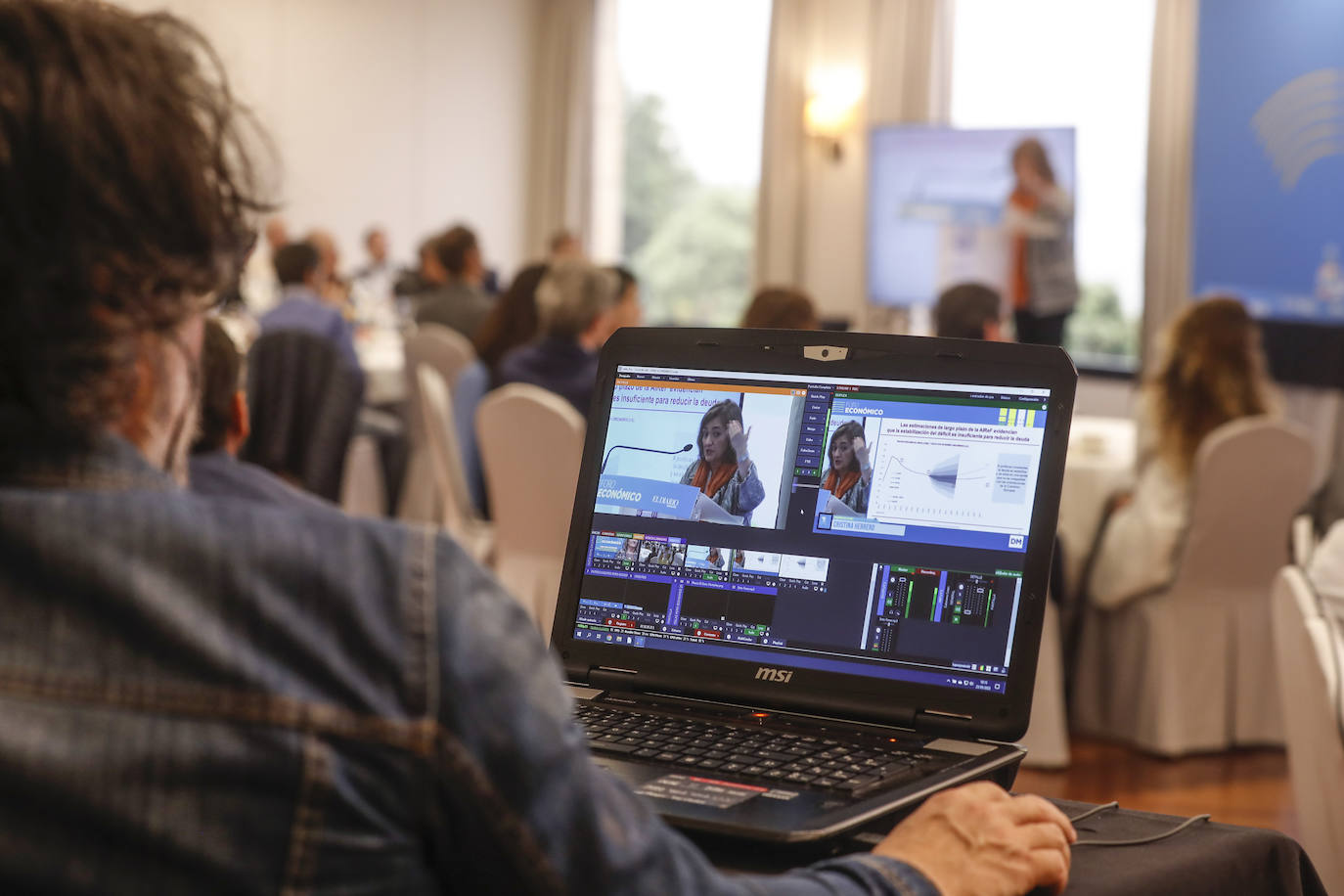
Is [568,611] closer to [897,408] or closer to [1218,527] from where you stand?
[897,408]

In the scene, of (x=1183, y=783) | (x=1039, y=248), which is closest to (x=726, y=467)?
(x=1183, y=783)

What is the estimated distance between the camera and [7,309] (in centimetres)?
62

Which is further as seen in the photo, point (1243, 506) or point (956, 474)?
point (1243, 506)

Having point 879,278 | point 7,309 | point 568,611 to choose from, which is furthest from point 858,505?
point 879,278

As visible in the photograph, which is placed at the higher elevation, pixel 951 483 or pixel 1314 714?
pixel 951 483

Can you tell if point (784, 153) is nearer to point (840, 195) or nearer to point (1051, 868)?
point (840, 195)

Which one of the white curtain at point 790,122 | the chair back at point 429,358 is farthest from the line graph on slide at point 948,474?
the white curtain at point 790,122

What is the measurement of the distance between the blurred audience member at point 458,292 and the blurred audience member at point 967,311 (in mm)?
2829

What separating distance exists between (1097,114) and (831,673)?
6.50m

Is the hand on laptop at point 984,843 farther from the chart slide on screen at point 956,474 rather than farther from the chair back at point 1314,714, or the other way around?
the chair back at point 1314,714

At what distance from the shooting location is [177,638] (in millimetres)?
614

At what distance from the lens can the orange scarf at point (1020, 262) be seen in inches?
252

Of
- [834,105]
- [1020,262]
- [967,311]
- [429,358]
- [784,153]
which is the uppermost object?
[834,105]

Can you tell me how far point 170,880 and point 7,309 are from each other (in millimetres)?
261
